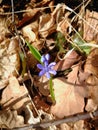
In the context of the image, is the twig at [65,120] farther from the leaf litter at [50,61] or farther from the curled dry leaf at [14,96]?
the curled dry leaf at [14,96]

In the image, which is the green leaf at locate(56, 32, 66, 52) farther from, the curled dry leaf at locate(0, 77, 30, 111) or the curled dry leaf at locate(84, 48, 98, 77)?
the curled dry leaf at locate(0, 77, 30, 111)

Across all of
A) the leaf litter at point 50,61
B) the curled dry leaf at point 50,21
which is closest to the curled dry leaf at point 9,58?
the leaf litter at point 50,61

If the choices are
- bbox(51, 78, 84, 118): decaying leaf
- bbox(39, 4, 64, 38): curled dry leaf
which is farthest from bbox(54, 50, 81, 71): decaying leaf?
bbox(39, 4, 64, 38): curled dry leaf

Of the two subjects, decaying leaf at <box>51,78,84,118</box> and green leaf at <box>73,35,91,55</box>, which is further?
green leaf at <box>73,35,91,55</box>

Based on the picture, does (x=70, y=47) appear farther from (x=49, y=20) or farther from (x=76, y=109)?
(x=76, y=109)

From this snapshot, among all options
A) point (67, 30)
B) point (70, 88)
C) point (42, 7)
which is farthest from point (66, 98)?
point (42, 7)

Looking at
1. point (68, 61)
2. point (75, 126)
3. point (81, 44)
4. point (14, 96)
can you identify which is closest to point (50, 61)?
point (68, 61)

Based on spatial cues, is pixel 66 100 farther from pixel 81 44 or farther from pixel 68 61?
pixel 81 44
